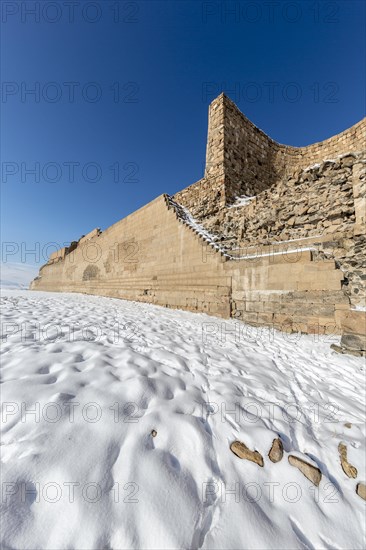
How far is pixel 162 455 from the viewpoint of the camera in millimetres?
1447

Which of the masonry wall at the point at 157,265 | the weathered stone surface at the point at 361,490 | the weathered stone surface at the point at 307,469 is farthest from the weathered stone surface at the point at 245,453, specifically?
the masonry wall at the point at 157,265

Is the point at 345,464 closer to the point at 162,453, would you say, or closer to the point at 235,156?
the point at 162,453

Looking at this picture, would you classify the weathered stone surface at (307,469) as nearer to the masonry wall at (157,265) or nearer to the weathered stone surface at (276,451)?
the weathered stone surface at (276,451)

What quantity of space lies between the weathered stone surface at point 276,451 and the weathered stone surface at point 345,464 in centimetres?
50

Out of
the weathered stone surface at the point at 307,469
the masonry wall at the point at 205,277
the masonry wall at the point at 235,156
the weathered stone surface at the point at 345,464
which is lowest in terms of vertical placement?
the weathered stone surface at the point at 345,464

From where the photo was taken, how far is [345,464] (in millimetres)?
1738

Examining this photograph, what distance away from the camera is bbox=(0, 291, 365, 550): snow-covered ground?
3.55 feet

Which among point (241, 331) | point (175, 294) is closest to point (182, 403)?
point (241, 331)

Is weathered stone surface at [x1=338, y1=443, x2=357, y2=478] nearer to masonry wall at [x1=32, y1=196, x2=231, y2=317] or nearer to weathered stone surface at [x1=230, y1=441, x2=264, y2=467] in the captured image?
weathered stone surface at [x1=230, y1=441, x2=264, y2=467]

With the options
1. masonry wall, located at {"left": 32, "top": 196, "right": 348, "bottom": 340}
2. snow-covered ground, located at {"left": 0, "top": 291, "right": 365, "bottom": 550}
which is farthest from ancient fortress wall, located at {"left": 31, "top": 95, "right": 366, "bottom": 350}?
snow-covered ground, located at {"left": 0, "top": 291, "right": 365, "bottom": 550}

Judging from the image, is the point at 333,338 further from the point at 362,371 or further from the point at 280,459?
the point at 280,459

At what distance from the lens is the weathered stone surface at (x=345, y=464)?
168 centimetres

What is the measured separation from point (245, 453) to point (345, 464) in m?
0.86

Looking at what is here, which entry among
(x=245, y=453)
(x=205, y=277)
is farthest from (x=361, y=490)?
(x=205, y=277)
